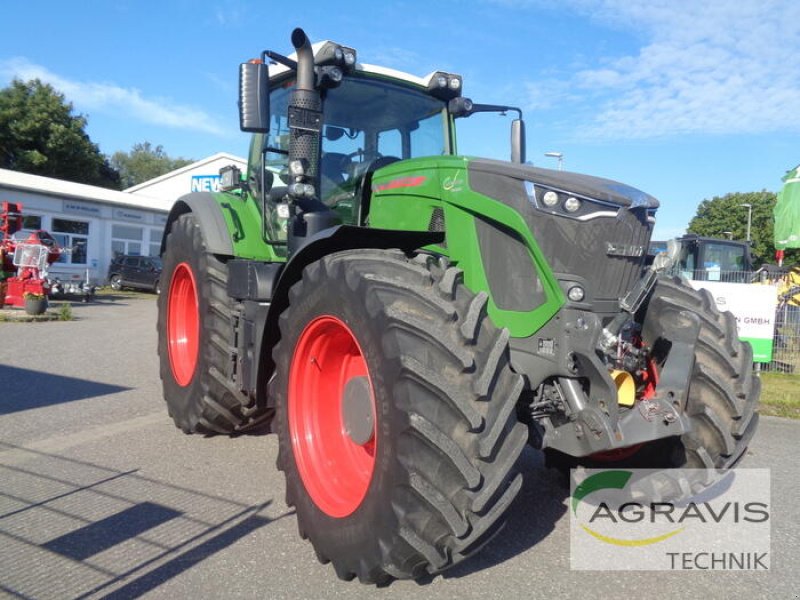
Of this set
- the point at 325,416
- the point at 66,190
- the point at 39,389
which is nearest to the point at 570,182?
the point at 325,416

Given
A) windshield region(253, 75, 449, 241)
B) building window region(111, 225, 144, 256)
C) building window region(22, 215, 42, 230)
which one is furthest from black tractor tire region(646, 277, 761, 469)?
building window region(111, 225, 144, 256)

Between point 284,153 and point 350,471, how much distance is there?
8.19 ft

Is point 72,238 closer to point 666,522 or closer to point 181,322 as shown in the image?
point 181,322

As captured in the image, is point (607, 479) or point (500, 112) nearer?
point (607, 479)

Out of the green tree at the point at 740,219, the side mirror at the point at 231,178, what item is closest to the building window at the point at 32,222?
the side mirror at the point at 231,178

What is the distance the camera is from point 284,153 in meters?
4.85

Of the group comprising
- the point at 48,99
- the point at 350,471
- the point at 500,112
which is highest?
the point at 48,99

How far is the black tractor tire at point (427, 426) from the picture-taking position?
8.36 feet

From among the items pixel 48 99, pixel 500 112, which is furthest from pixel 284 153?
pixel 48 99

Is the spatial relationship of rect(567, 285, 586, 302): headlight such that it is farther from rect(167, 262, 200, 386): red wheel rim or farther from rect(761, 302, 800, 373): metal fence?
rect(761, 302, 800, 373): metal fence

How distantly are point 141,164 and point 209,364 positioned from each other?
77.7 m

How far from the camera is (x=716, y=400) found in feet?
11.2

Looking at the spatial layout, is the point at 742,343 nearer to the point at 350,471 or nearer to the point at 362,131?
the point at 350,471

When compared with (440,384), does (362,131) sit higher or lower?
higher
